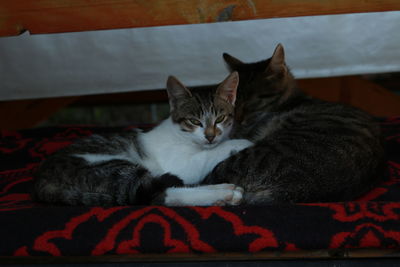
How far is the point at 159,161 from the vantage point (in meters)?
2.05

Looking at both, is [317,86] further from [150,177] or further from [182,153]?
[150,177]

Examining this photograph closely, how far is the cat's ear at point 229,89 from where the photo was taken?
2.07 m

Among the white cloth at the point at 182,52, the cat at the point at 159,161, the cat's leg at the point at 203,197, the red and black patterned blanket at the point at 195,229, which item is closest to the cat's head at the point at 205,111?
the cat at the point at 159,161

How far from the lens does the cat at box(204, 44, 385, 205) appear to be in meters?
1.60

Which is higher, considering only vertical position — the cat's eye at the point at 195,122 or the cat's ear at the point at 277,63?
the cat's ear at the point at 277,63

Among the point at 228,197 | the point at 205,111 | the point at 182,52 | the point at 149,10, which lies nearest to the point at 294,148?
the point at 228,197

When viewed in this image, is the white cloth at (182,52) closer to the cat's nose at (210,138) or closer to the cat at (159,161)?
the cat at (159,161)

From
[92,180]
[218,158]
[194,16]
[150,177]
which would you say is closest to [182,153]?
[218,158]

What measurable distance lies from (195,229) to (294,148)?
23.3 inches

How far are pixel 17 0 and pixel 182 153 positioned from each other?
3.12 feet

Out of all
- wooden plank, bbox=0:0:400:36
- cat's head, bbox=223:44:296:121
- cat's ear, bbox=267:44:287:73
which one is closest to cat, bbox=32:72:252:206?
cat's head, bbox=223:44:296:121

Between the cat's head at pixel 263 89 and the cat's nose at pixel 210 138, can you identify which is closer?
the cat's nose at pixel 210 138

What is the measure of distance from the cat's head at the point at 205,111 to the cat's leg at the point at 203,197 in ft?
1.42

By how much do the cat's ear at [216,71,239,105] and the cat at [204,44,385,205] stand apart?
91mm
